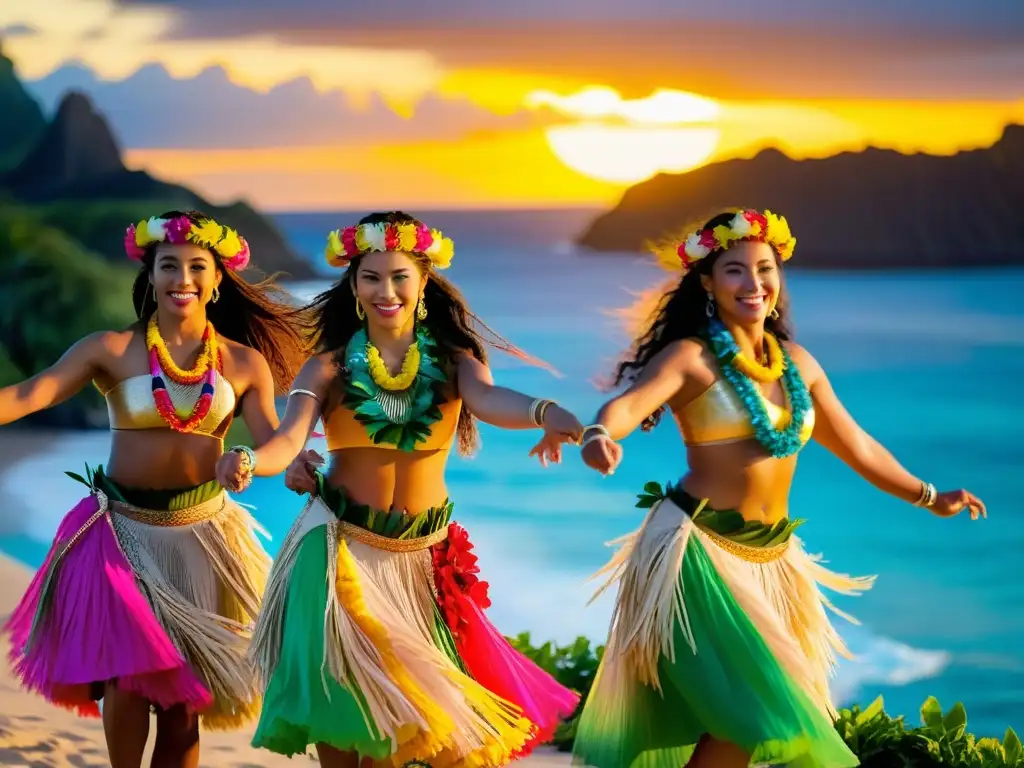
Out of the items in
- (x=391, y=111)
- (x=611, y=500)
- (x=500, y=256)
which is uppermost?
(x=391, y=111)

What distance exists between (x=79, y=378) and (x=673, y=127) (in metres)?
7.65

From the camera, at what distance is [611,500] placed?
10133 millimetres

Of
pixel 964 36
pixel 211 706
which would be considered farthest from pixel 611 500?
pixel 211 706

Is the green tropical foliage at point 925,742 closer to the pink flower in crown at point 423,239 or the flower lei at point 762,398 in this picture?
the flower lei at point 762,398

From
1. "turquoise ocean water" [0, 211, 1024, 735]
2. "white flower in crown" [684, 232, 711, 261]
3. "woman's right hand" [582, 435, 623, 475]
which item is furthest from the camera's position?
"turquoise ocean water" [0, 211, 1024, 735]

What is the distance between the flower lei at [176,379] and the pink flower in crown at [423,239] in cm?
56

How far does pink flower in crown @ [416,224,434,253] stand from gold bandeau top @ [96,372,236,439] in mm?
557

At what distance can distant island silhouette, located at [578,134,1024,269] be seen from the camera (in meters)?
10.4

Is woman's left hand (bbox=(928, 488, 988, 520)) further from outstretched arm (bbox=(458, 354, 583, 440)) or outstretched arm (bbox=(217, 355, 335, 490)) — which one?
outstretched arm (bbox=(217, 355, 335, 490))

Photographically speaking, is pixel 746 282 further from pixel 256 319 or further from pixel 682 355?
pixel 256 319

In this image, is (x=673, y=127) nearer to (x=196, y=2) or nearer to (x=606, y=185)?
(x=606, y=185)

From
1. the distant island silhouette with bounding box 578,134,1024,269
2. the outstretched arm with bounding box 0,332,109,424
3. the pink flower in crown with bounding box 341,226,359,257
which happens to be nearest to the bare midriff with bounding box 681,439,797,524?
the pink flower in crown with bounding box 341,226,359,257

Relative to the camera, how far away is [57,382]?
3.48 m

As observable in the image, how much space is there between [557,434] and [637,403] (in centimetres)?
24
